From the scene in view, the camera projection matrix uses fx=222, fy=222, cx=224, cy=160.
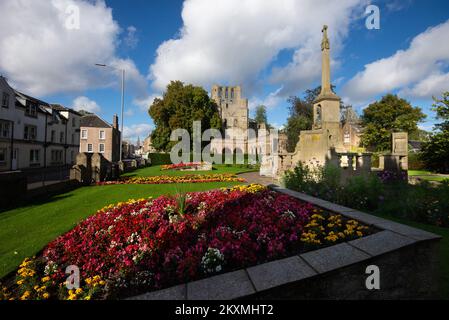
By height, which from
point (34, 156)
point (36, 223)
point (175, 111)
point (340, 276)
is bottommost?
point (36, 223)

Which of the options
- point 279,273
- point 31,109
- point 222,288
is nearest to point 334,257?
point 279,273

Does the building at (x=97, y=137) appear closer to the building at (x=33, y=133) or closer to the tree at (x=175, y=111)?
the building at (x=33, y=133)

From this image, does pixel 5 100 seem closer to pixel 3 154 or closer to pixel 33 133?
pixel 3 154

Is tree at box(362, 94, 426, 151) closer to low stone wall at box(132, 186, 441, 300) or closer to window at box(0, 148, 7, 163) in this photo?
low stone wall at box(132, 186, 441, 300)

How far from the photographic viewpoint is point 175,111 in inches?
1561

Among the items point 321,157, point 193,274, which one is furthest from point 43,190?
point 321,157

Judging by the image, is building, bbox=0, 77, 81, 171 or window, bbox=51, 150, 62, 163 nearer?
building, bbox=0, 77, 81, 171

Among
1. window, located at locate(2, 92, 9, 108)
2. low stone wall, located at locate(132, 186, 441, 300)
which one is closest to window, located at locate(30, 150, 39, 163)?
window, located at locate(2, 92, 9, 108)

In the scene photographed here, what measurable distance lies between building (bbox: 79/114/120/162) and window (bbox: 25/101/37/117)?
13.1 meters

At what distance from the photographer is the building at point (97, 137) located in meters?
41.8

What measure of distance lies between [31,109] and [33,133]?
3040 mm

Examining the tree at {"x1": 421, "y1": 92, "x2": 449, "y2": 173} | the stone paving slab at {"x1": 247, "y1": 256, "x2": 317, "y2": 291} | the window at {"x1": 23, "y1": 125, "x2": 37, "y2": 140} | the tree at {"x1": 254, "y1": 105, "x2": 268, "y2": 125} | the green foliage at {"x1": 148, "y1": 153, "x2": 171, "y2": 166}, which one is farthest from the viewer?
the tree at {"x1": 254, "y1": 105, "x2": 268, "y2": 125}

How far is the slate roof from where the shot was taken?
42062 mm
